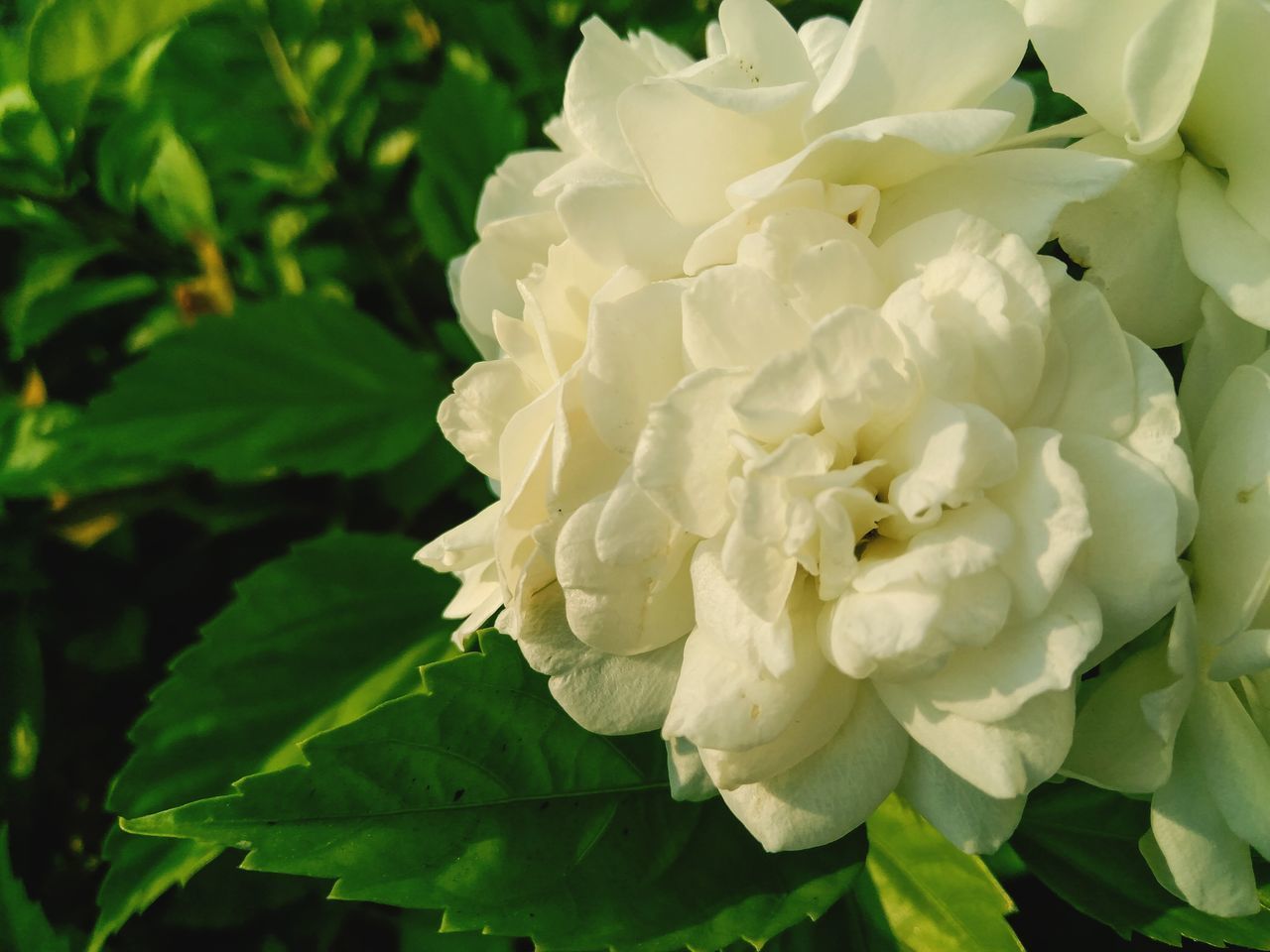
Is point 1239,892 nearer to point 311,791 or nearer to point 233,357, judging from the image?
point 311,791

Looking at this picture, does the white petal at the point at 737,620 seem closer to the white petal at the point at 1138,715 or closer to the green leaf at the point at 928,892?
the white petal at the point at 1138,715

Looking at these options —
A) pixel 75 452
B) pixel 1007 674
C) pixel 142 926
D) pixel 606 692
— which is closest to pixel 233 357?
pixel 75 452

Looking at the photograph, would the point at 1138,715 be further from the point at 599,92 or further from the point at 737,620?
the point at 599,92

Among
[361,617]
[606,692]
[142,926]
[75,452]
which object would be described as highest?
[606,692]

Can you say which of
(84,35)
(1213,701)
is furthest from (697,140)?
(84,35)

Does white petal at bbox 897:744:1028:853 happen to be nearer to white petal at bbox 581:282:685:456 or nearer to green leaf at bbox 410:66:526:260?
white petal at bbox 581:282:685:456

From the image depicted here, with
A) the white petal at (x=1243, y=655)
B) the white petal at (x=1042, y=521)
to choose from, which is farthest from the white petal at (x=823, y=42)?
the white petal at (x=1243, y=655)
